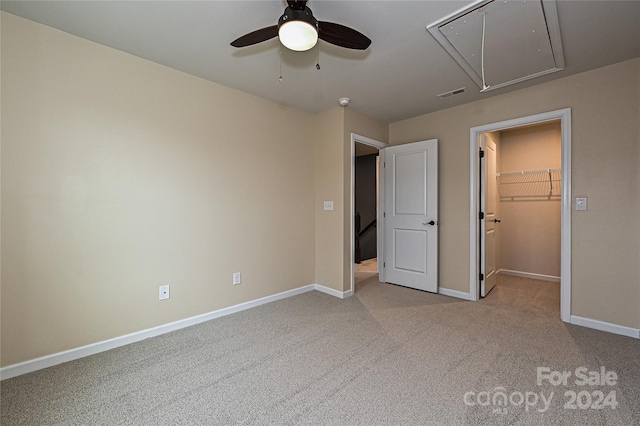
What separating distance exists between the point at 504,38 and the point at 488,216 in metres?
2.16

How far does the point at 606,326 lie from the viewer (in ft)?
8.28

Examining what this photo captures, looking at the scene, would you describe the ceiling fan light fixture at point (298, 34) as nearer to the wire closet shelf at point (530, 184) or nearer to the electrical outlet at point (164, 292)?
the electrical outlet at point (164, 292)

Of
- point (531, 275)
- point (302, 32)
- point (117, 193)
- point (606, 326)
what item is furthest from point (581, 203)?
point (117, 193)

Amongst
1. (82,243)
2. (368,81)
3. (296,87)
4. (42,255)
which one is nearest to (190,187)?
(82,243)

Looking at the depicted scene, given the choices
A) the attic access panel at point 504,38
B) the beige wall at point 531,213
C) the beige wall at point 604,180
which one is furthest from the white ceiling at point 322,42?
the beige wall at point 531,213

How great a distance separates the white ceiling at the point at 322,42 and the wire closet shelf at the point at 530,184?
2016mm

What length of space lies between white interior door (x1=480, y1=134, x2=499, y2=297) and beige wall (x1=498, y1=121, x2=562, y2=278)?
42.5 inches

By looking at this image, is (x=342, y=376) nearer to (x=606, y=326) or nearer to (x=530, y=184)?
(x=606, y=326)

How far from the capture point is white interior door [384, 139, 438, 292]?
363 centimetres

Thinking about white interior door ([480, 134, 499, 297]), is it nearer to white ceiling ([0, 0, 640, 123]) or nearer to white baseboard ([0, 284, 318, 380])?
white ceiling ([0, 0, 640, 123])

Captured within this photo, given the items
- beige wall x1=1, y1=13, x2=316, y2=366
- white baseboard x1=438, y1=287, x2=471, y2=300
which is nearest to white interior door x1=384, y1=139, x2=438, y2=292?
white baseboard x1=438, y1=287, x2=471, y2=300

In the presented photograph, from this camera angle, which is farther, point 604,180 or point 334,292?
point 334,292

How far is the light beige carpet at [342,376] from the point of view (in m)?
1.52

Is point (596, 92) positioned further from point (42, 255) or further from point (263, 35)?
point (42, 255)
